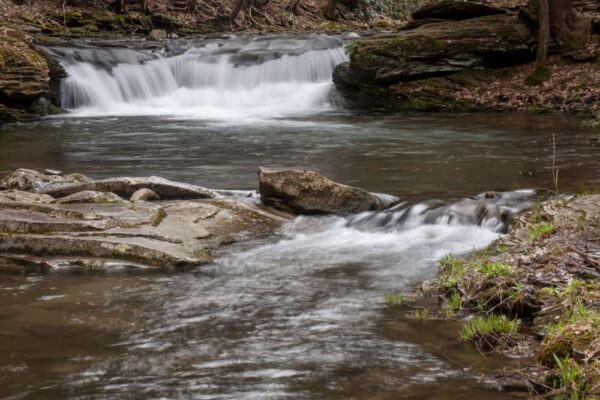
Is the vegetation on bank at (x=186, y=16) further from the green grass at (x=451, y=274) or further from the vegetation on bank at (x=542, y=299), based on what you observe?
the vegetation on bank at (x=542, y=299)

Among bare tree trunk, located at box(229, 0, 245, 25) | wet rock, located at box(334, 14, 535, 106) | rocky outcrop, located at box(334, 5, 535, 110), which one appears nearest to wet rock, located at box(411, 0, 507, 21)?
rocky outcrop, located at box(334, 5, 535, 110)

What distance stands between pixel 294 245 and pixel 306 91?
57.0 ft

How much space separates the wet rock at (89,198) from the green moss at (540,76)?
15.9 meters

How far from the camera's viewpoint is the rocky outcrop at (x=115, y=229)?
723cm

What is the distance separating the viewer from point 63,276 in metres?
6.85

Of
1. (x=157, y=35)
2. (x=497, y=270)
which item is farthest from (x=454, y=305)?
(x=157, y=35)

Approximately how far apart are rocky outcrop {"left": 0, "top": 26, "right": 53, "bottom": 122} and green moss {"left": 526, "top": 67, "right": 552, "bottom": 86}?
1472 centimetres

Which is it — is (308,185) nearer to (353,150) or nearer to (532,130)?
(353,150)

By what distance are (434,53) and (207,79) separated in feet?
27.9

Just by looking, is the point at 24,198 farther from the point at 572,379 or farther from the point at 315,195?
the point at 572,379

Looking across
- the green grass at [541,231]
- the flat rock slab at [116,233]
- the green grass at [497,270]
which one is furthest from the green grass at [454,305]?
the flat rock slab at [116,233]

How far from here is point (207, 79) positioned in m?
26.1

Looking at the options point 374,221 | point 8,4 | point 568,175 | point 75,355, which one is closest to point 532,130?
point 568,175

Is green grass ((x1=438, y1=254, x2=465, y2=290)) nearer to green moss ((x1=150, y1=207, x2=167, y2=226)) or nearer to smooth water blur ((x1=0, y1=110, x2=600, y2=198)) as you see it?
green moss ((x1=150, y1=207, x2=167, y2=226))
